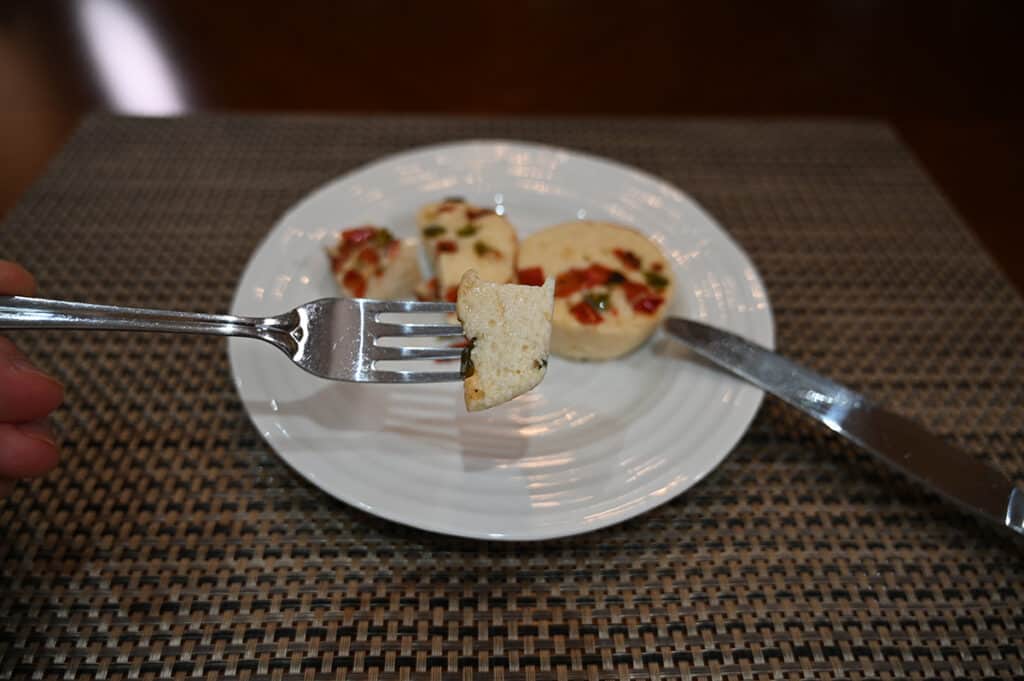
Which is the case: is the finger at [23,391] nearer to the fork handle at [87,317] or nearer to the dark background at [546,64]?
the fork handle at [87,317]

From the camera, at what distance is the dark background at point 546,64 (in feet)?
9.34

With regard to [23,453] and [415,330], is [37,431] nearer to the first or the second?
[23,453]

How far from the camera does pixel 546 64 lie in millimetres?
3301

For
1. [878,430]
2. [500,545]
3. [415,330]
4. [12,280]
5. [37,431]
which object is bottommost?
[500,545]

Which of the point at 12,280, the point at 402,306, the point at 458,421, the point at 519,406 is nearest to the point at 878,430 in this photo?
the point at 519,406

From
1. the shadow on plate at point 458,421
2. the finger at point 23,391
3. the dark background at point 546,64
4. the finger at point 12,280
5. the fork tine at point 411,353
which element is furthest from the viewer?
the dark background at point 546,64

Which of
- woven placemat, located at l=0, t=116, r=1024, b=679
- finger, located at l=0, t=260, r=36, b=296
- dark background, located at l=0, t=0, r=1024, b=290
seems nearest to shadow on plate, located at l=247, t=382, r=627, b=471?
woven placemat, located at l=0, t=116, r=1024, b=679

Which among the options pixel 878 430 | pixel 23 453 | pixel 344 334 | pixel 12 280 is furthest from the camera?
pixel 878 430

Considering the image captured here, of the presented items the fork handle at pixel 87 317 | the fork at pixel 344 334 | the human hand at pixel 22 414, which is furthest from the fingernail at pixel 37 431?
the fork at pixel 344 334

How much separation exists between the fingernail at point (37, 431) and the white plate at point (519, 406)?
1.11 ft

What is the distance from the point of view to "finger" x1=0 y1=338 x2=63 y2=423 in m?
1.06

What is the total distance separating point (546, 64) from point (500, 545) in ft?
8.77

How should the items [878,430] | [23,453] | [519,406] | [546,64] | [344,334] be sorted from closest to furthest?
[23,453]
[344,334]
[878,430]
[519,406]
[546,64]

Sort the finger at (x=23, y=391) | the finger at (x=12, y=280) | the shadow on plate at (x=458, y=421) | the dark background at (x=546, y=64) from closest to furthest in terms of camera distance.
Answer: the finger at (x=23, y=391)
the finger at (x=12, y=280)
the shadow on plate at (x=458, y=421)
the dark background at (x=546, y=64)
